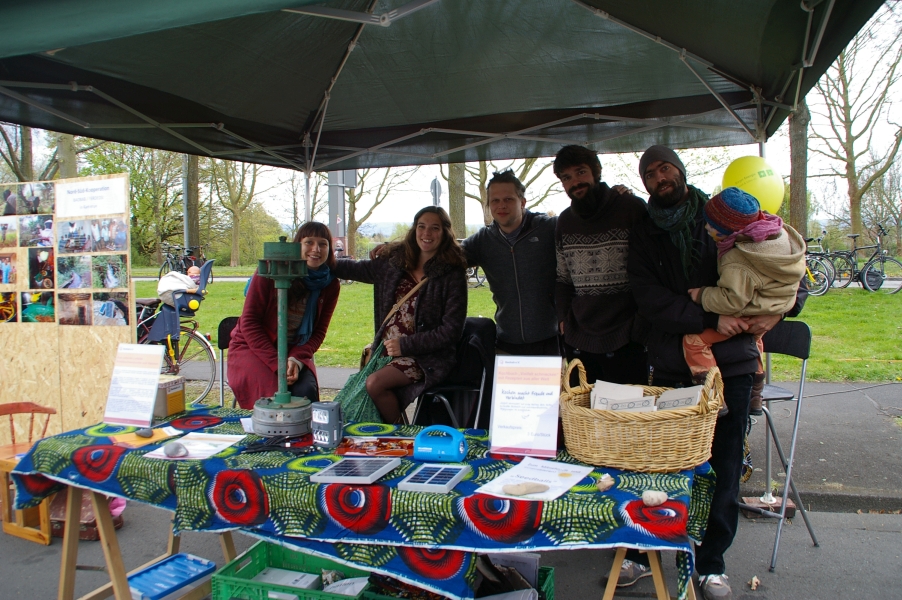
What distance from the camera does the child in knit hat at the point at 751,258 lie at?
79.8 inches

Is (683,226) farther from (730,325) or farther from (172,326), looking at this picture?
(172,326)

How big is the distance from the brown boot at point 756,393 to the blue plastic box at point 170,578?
230 centimetres

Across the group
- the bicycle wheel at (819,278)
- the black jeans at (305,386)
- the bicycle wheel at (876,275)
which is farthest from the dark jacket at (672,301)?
the bicycle wheel at (876,275)

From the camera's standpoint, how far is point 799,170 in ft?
33.1

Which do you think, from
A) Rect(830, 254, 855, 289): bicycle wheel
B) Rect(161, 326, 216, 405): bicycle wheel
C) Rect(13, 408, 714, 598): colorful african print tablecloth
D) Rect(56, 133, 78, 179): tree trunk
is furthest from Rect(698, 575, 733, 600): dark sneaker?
Rect(56, 133, 78, 179): tree trunk

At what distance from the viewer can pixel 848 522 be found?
323cm

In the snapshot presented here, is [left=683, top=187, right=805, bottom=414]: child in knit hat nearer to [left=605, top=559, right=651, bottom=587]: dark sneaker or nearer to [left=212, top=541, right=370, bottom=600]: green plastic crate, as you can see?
[left=605, top=559, right=651, bottom=587]: dark sneaker

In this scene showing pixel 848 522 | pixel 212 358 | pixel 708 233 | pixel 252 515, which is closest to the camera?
pixel 252 515

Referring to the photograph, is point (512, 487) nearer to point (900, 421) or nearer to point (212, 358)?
point (900, 421)

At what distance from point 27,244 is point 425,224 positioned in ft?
7.98

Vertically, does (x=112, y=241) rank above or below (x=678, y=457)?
above

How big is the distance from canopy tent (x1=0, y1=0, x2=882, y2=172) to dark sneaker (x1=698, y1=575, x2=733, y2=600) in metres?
2.14

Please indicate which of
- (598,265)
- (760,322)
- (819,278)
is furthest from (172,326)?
(819,278)

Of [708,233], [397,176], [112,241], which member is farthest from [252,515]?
[397,176]
